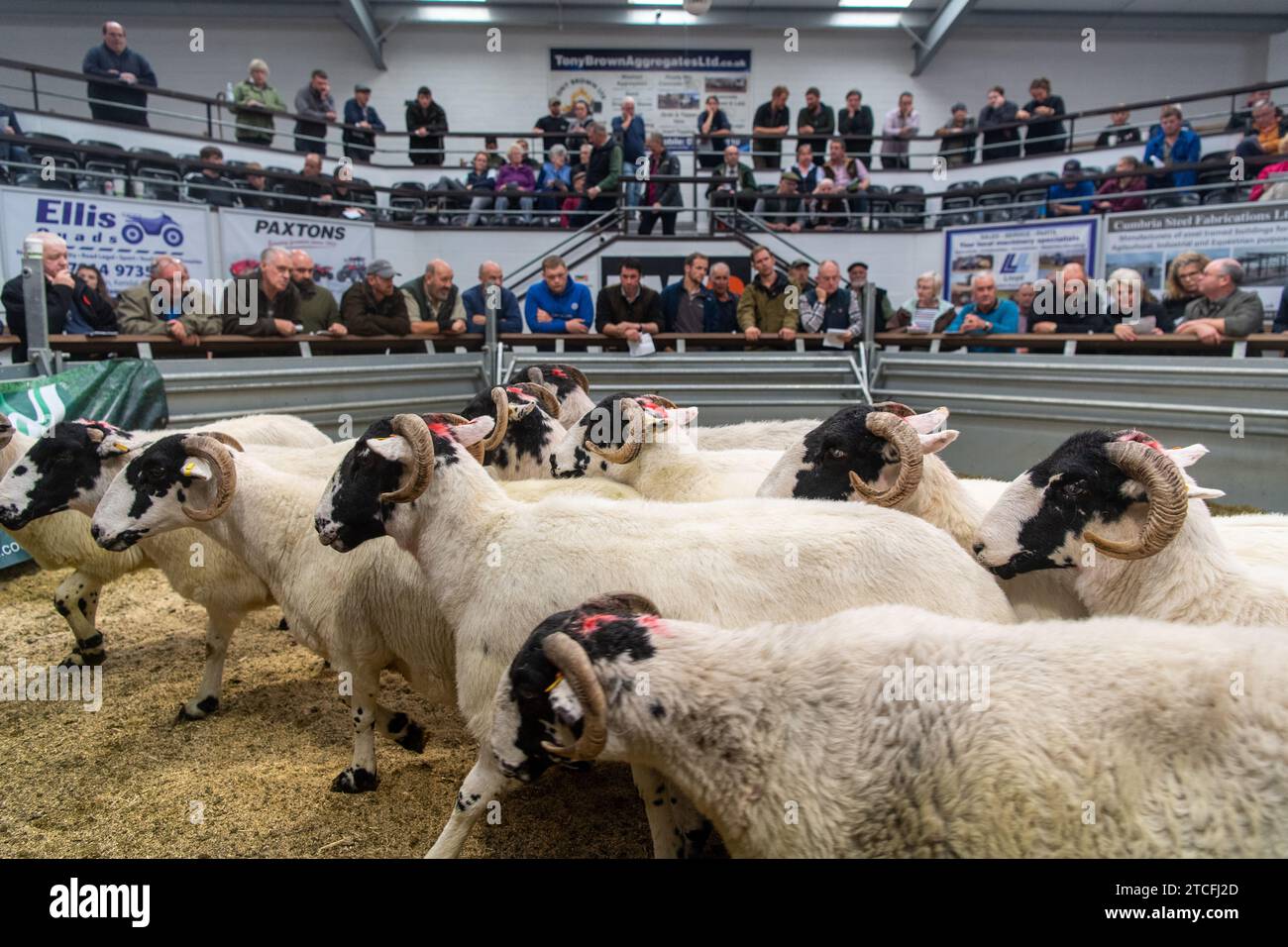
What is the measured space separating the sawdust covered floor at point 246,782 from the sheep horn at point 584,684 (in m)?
1.33

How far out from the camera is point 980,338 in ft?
28.6

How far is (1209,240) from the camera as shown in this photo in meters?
11.4

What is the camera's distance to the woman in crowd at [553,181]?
14.6 meters

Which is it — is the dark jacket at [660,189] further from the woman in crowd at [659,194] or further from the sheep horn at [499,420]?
the sheep horn at [499,420]

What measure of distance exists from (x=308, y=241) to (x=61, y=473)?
9157mm

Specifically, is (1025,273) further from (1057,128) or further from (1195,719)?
(1195,719)

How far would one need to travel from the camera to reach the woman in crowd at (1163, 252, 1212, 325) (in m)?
7.73

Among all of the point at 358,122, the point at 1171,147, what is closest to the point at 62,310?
the point at 358,122

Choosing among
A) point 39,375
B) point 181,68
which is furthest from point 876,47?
point 39,375

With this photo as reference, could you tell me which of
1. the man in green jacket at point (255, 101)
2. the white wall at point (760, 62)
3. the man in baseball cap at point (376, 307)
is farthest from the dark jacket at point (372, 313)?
the white wall at point (760, 62)

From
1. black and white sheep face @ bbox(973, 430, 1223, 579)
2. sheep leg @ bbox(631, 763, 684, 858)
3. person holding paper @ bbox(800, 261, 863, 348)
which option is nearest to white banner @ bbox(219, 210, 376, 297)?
person holding paper @ bbox(800, 261, 863, 348)

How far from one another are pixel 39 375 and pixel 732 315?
6.22m

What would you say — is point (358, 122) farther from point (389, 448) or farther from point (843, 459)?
point (843, 459)
